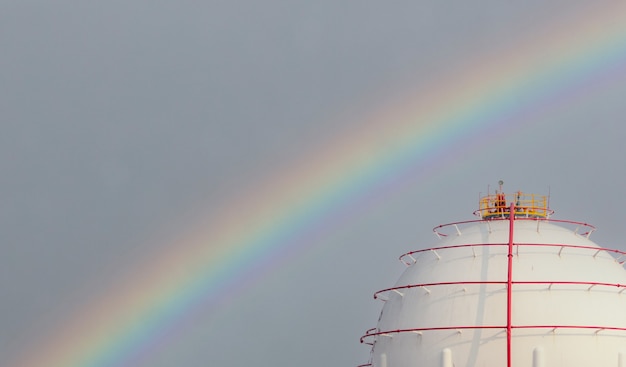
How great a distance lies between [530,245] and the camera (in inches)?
1528

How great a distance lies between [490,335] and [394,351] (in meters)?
3.59

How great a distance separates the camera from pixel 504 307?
3688 centimetres

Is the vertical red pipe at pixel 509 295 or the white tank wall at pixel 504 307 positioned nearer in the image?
the vertical red pipe at pixel 509 295

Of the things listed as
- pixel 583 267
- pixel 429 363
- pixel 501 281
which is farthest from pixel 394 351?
pixel 583 267

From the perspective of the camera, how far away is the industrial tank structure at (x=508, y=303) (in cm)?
3622

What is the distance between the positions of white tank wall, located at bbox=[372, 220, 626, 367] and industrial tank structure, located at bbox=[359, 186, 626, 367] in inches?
1.2

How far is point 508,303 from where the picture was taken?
36.5 meters

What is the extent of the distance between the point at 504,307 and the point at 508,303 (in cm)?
41

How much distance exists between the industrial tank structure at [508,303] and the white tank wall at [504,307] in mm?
31

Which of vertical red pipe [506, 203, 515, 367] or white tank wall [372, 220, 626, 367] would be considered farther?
white tank wall [372, 220, 626, 367]

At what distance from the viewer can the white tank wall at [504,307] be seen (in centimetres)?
3622

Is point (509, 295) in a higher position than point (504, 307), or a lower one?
higher

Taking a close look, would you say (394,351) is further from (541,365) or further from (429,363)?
(541,365)

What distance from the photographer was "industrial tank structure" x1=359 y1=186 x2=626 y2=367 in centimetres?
3622
